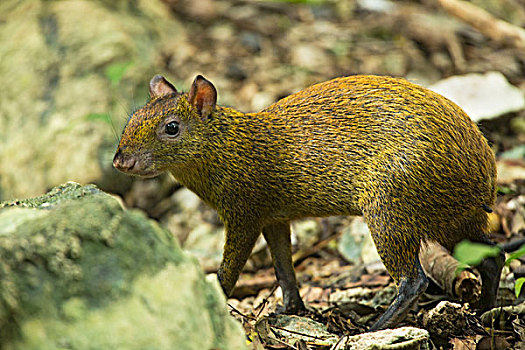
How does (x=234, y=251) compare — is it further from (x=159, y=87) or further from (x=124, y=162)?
(x=159, y=87)

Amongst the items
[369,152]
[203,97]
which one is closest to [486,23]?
[369,152]

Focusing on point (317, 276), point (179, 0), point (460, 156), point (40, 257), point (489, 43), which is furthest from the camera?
point (179, 0)

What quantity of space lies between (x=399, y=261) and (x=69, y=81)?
16.4ft

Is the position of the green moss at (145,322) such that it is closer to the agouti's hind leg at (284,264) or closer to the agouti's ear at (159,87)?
the agouti's hind leg at (284,264)

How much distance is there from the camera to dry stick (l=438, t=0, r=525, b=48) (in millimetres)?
7570

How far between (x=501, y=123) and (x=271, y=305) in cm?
334

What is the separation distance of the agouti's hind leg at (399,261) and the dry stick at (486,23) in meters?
4.84

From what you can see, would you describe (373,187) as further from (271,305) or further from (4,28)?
(4,28)

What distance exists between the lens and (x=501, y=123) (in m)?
6.44

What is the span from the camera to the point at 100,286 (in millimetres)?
2279

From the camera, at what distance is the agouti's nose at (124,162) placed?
3.82m

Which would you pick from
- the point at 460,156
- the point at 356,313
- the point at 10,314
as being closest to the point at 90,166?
the point at 356,313

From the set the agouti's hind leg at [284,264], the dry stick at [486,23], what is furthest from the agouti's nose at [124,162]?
the dry stick at [486,23]

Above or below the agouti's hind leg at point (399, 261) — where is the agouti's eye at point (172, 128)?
above
